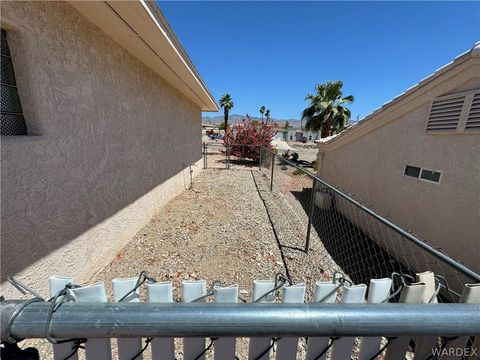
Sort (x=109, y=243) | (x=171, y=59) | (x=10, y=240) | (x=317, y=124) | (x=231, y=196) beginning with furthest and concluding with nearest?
1. (x=317, y=124)
2. (x=231, y=196)
3. (x=171, y=59)
4. (x=109, y=243)
5. (x=10, y=240)

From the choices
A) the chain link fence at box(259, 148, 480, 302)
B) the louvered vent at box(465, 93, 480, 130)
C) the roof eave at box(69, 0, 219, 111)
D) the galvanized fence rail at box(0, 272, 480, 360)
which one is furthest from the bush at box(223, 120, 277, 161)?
the galvanized fence rail at box(0, 272, 480, 360)

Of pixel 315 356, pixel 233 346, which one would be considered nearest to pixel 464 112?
pixel 315 356

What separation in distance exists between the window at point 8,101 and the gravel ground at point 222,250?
6.59ft

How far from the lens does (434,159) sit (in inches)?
178

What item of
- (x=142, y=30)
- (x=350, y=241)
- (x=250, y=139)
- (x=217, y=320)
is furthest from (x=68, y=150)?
(x=250, y=139)

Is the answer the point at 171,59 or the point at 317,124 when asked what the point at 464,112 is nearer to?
the point at 171,59

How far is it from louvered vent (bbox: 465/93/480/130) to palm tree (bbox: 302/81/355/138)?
13.3 meters

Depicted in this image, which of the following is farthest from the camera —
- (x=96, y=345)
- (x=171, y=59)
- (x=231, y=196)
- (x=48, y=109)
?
(x=231, y=196)

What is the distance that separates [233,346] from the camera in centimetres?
89

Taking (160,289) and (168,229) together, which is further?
(168,229)

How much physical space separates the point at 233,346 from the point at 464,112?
5.66 metres

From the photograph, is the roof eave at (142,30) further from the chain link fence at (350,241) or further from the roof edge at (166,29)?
the chain link fence at (350,241)

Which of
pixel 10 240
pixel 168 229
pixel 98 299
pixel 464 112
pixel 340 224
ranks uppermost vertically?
pixel 464 112

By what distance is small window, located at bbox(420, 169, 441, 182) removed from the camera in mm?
4422
